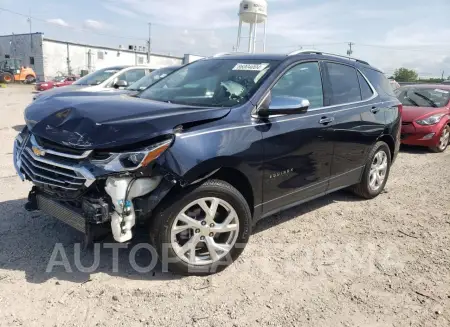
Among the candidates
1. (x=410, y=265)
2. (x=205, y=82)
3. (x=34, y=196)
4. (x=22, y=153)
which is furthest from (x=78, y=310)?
(x=410, y=265)

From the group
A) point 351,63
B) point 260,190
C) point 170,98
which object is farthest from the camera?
point 351,63

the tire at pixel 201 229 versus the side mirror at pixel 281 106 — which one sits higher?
the side mirror at pixel 281 106

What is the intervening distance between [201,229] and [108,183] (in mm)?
828

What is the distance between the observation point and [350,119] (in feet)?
14.5

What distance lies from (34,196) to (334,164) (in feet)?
9.71

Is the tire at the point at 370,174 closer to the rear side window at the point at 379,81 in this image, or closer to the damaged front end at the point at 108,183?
the rear side window at the point at 379,81

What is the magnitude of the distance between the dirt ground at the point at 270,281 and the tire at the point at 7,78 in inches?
1547

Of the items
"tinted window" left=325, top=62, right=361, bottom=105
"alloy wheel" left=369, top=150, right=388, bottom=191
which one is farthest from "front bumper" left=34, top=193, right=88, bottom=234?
"alloy wheel" left=369, top=150, right=388, bottom=191

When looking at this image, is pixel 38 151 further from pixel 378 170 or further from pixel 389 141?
pixel 389 141

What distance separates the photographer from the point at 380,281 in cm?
323

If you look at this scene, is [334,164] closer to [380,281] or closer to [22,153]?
[380,281]

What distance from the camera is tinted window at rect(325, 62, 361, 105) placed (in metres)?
4.33

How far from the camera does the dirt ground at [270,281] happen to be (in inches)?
107

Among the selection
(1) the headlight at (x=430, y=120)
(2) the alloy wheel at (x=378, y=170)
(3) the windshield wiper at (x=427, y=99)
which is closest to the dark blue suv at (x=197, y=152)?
(2) the alloy wheel at (x=378, y=170)
